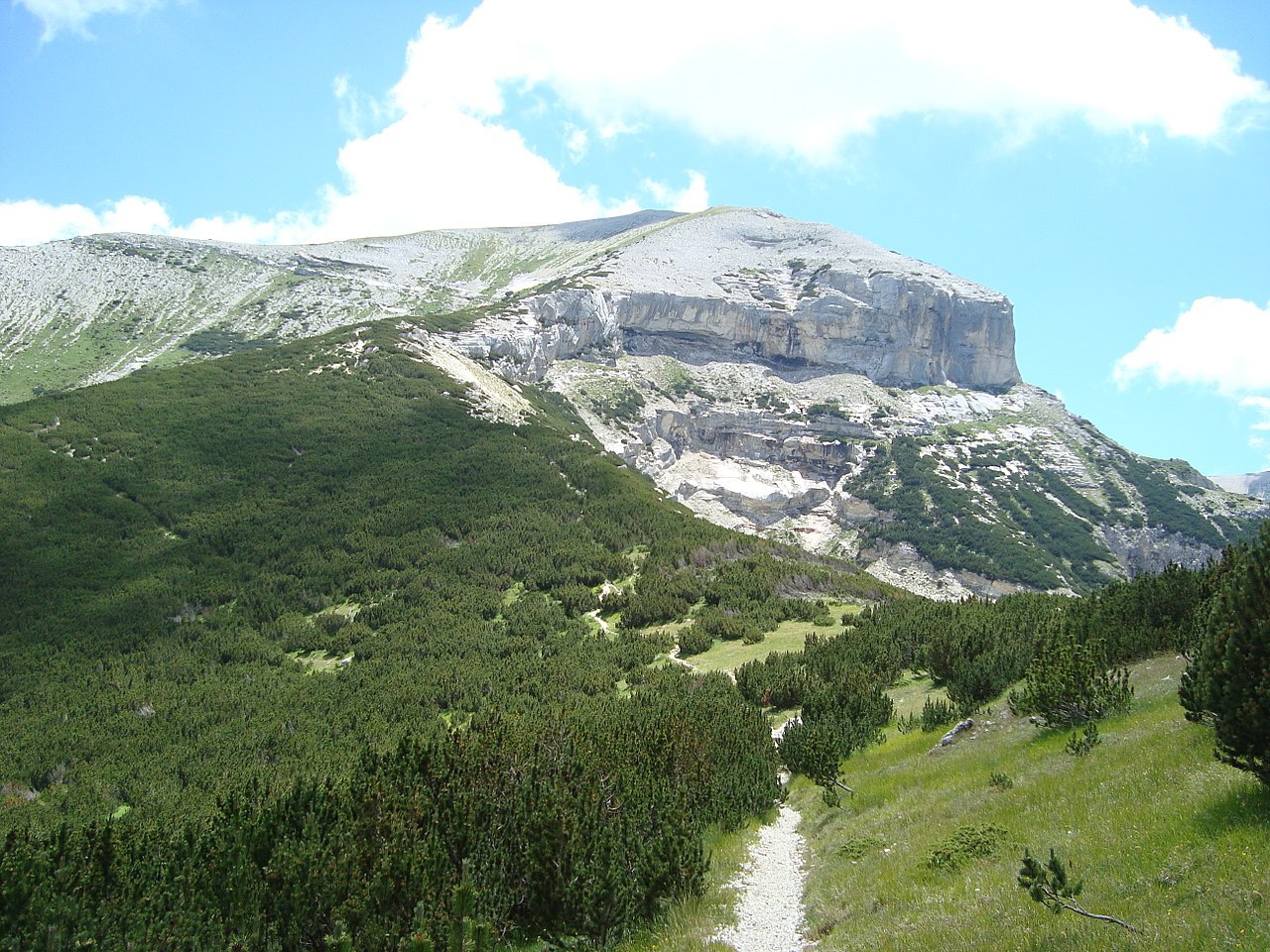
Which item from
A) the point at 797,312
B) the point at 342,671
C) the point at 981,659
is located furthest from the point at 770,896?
the point at 797,312

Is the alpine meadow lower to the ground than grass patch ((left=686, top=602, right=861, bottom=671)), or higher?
higher

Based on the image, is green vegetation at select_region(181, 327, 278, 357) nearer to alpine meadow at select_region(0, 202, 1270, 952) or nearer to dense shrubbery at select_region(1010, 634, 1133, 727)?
alpine meadow at select_region(0, 202, 1270, 952)

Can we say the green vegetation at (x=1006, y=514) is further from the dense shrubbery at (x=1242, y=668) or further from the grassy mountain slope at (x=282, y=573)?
the dense shrubbery at (x=1242, y=668)

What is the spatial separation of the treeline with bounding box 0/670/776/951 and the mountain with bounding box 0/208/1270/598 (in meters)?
53.4

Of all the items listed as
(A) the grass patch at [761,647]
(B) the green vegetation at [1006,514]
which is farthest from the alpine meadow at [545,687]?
(B) the green vegetation at [1006,514]

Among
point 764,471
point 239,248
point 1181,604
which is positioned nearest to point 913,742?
point 1181,604

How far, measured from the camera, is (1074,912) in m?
5.62

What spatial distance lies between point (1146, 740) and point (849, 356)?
408 feet

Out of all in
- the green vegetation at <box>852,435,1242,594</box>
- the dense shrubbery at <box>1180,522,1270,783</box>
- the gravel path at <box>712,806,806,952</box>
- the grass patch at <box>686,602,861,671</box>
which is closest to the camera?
the dense shrubbery at <box>1180,522,1270,783</box>

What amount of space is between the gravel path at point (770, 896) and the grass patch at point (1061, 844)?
0.90ft

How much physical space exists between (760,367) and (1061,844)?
118835 mm

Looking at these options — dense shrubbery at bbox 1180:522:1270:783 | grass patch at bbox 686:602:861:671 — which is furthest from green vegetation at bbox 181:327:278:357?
dense shrubbery at bbox 1180:522:1270:783

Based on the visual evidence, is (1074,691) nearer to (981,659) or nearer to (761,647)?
(981,659)

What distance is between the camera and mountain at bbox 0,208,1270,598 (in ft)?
292
